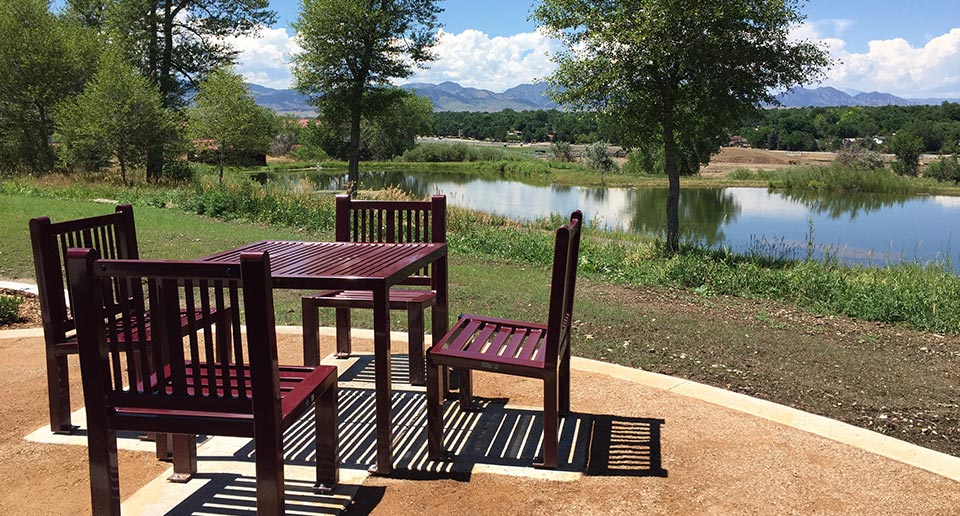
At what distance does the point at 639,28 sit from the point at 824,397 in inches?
388

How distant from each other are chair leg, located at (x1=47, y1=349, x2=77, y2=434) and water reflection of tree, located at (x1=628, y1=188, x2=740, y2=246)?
14154mm

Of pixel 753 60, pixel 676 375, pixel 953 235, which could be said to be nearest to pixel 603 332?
pixel 676 375

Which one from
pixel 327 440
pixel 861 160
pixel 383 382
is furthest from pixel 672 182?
pixel 861 160

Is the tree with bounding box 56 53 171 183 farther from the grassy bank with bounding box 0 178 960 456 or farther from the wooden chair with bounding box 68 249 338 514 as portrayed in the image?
the wooden chair with bounding box 68 249 338 514

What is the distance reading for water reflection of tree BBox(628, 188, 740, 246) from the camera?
772 inches

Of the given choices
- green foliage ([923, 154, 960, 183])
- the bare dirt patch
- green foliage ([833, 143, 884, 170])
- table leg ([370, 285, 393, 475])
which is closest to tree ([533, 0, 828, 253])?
the bare dirt patch

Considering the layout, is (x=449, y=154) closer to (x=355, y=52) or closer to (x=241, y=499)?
(x=355, y=52)

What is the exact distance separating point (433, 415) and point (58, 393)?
1.74 metres

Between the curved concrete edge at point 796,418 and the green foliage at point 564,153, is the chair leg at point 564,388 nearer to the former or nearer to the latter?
the curved concrete edge at point 796,418

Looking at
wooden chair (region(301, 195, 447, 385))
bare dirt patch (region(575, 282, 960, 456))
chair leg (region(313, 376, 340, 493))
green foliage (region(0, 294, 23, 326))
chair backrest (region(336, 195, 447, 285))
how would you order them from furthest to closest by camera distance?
green foliage (region(0, 294, 23, 326)), chair backrest (region(336, 195, 447, 285)), wooden chair (region(301, 195, 447, 385)), bare dirt patch (region(575, 282, 960, 456)), chair leg (region(313, 376, 340, 493))

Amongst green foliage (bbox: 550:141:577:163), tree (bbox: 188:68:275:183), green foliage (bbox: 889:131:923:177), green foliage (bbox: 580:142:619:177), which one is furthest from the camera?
green foliage (bbox: 550:141:577:163)

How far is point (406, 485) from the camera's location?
2.80 metres

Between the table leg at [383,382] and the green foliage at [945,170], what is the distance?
154 feet

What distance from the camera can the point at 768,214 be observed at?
26875 mm
